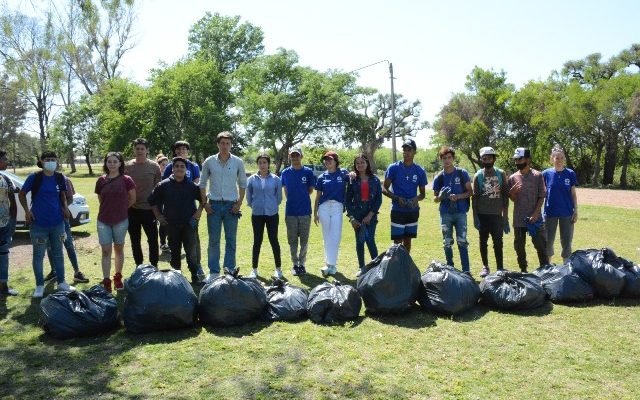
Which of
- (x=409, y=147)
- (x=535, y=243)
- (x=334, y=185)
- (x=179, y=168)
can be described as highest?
(x=409, y=147)

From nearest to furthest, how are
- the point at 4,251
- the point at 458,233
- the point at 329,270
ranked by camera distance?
the point at 4,251, the point at 458,233, the point at 329,270

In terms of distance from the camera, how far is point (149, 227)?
643 centimetres

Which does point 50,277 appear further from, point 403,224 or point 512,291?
point 512,291

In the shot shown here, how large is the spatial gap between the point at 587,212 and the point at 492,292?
42.3ft

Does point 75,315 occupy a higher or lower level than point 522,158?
lower

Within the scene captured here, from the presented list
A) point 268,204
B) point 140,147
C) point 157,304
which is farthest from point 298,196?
point 157,304

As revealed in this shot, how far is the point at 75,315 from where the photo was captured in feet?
14.5

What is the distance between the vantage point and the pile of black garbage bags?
4.47 m

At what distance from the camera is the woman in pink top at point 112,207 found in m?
5.82

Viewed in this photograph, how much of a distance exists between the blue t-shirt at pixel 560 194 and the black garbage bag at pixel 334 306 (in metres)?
3.32

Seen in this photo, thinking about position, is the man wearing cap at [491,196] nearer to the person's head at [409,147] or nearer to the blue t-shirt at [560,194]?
the blue t-shirt at [560,194]

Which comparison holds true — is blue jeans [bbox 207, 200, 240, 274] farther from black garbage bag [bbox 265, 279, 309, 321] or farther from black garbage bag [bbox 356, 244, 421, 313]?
black garbage bag [bbox 356, 244, 421, 313]

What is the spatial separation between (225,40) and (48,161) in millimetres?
44667

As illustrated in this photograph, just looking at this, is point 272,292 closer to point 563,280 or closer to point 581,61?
point 563,280
